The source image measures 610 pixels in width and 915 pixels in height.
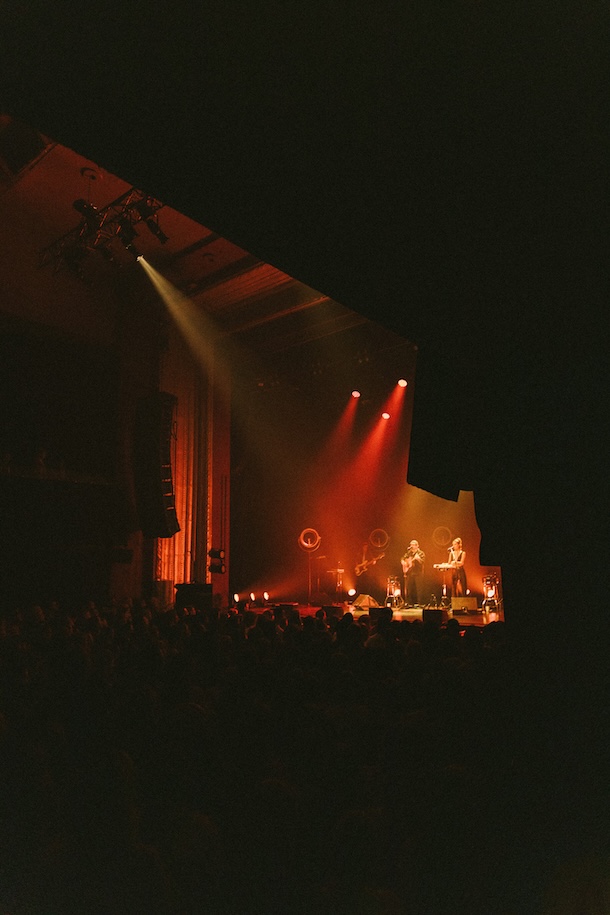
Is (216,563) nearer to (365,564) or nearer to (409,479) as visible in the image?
(365,564)

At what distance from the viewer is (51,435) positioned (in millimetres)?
10883

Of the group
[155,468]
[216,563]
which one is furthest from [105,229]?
[216,563]

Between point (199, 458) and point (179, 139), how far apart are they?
1098 cm

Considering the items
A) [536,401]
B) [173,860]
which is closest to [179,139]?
[536,401]

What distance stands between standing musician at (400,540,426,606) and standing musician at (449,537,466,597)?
65cm

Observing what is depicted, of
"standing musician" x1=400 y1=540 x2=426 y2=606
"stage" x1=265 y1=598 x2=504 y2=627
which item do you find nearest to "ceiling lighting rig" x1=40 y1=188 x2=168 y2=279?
"stage" x1=265 y1=598 x2=504 y2=627

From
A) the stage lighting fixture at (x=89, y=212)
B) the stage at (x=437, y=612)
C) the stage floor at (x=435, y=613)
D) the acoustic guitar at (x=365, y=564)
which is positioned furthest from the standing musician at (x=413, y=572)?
the stage lighting fixture at (x=89, y=212)

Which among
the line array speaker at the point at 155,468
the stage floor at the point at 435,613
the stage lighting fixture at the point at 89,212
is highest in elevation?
the stage lighting fixture at the point at 89,212

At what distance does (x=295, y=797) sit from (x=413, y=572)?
11.2m

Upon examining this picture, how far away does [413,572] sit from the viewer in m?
12.8

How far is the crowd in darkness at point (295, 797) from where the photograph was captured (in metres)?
1.60

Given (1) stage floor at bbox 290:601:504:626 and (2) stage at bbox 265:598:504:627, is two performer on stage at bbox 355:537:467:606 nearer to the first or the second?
(2) stage at bbox 265:598:504:627

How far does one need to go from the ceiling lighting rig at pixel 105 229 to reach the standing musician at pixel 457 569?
26.3 ft

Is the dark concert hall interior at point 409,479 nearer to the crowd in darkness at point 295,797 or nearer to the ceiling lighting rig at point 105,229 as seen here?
the crowd in darkness at point 295,797
